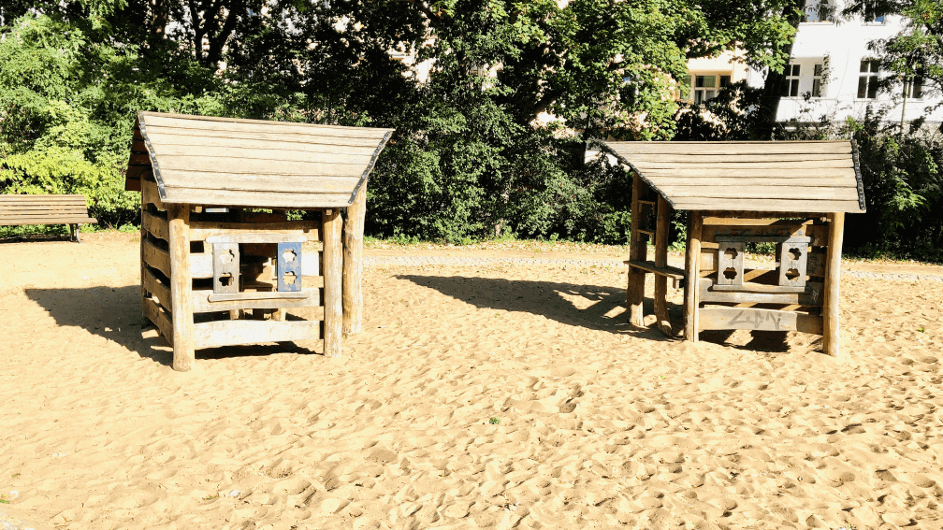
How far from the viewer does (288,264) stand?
768 cm

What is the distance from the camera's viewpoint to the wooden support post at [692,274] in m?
8.52

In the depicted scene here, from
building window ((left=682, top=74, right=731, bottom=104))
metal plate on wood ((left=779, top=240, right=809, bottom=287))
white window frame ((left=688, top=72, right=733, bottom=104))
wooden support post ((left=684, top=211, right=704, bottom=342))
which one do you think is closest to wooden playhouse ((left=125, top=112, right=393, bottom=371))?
wooden support post ((left=684, top=211, right=704, bottom=342))

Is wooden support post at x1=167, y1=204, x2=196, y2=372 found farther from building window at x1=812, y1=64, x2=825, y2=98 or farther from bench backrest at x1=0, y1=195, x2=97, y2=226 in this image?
building window at x1=812, y1=64, x2=825, y2=98

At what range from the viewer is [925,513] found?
4.69 metres

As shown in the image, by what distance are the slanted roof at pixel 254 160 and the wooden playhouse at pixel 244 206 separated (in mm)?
10

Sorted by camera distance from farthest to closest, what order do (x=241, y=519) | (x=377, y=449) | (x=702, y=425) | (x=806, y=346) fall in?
(x=806, y=346)
(x=702, y=425)
(x=377, y=449)
(x=241, y=519)

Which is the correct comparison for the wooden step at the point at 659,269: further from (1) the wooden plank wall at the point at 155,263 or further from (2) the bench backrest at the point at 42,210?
(2) the bench backrest at the point at 42,210

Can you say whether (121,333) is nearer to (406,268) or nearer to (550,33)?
(406,268)

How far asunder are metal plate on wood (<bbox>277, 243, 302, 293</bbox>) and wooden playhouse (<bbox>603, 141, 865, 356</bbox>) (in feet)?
13.1

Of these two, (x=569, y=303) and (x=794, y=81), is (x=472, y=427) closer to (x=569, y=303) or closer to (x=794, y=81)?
(x=569, y=303)

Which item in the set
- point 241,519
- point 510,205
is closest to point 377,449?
point 241,519

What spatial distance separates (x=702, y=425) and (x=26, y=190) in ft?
53.4

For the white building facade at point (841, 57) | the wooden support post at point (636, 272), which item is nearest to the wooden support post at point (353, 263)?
the wooden support post at point (636, 272)

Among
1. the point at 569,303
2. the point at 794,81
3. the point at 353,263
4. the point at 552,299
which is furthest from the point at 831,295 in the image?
the point at 794,81
